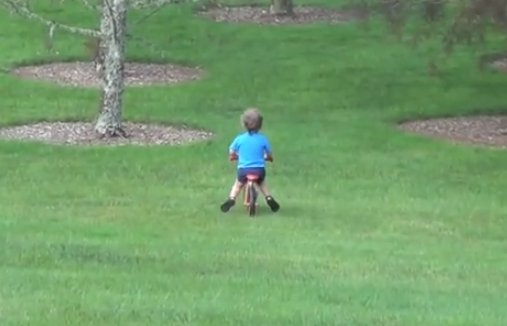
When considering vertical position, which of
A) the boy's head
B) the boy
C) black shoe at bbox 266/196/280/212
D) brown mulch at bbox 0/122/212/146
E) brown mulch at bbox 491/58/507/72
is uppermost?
the boy's head

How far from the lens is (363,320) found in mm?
7367

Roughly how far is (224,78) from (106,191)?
8457mm

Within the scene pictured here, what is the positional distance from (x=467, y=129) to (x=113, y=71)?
4.88m

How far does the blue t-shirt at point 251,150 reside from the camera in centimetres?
1290

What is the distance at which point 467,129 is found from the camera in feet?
Result: 62.5

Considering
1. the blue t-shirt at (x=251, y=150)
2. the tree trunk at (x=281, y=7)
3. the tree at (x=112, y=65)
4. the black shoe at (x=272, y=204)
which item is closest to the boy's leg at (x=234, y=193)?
the blue t-shirt at (x=251, y=150)

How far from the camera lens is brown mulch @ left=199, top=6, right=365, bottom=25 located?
27889 mm

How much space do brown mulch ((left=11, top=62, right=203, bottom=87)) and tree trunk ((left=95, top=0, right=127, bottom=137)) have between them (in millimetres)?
3715

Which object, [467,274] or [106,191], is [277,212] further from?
[467,274]

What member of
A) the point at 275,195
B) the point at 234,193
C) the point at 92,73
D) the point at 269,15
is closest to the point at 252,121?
the point at 234,193

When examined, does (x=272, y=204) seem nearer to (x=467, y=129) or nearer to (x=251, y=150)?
(x=251, y=150)

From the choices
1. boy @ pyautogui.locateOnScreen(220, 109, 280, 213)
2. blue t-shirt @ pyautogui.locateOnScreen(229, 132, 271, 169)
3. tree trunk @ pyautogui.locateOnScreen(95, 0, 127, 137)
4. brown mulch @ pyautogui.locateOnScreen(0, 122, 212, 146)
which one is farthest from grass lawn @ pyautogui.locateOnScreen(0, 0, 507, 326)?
tree trunk @ pyautogui.locateOnScreen(95, 0, 127, 137)

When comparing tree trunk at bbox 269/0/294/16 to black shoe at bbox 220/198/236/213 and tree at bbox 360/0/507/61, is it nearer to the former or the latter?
tree at bbox 360/0/507/61

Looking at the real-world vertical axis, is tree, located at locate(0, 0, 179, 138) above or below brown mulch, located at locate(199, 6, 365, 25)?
above
